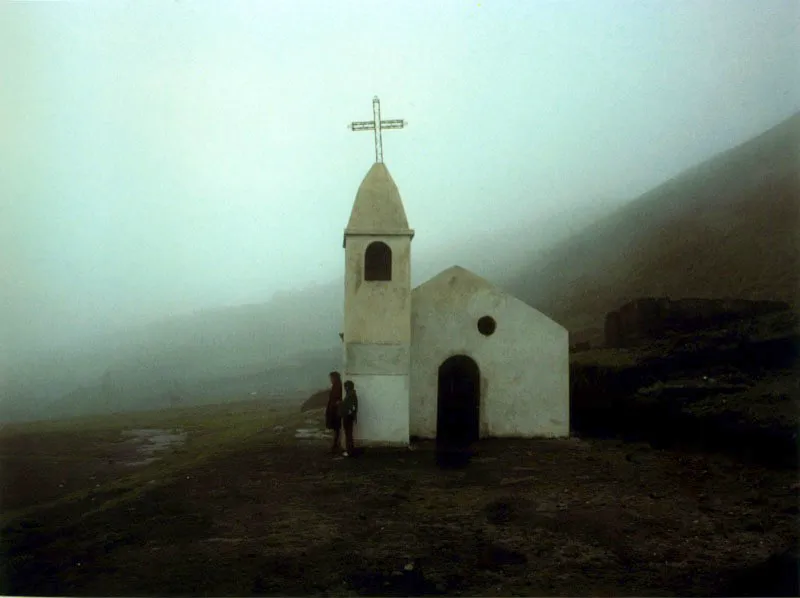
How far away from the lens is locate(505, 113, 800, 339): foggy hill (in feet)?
109

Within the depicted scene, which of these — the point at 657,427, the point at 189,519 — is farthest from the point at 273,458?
the point at 657,427

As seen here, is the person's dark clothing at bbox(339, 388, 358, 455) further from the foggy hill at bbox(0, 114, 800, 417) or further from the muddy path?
the foggy hill at bbox(0, 114, 800, 417)

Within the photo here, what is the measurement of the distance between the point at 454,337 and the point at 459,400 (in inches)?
66.1

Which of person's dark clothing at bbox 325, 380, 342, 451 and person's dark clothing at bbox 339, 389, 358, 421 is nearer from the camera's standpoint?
person's dark clothing at bbox 339, 389, 358, 421

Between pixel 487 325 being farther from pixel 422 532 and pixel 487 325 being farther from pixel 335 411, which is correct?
pixel 422 532

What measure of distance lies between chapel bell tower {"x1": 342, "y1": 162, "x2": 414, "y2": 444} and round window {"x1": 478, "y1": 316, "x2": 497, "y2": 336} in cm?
248

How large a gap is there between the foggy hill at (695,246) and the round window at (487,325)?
15202mm

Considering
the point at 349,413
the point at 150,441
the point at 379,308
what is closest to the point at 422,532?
the point at 349,413

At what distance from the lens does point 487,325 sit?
1548 centimetres

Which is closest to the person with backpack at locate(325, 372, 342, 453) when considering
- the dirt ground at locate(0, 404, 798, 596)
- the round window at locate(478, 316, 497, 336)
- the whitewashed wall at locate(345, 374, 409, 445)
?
the whitewashed wall at locate(345, 374, 409, 445)

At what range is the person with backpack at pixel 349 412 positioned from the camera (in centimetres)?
1288

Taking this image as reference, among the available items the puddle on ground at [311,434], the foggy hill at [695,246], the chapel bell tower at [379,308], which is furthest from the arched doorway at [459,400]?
the foggy hill at [695,246]

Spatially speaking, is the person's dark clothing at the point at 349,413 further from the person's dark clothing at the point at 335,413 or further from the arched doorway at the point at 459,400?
the arched doorway at the point at 459,400

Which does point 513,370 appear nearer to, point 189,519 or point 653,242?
point 189,519
